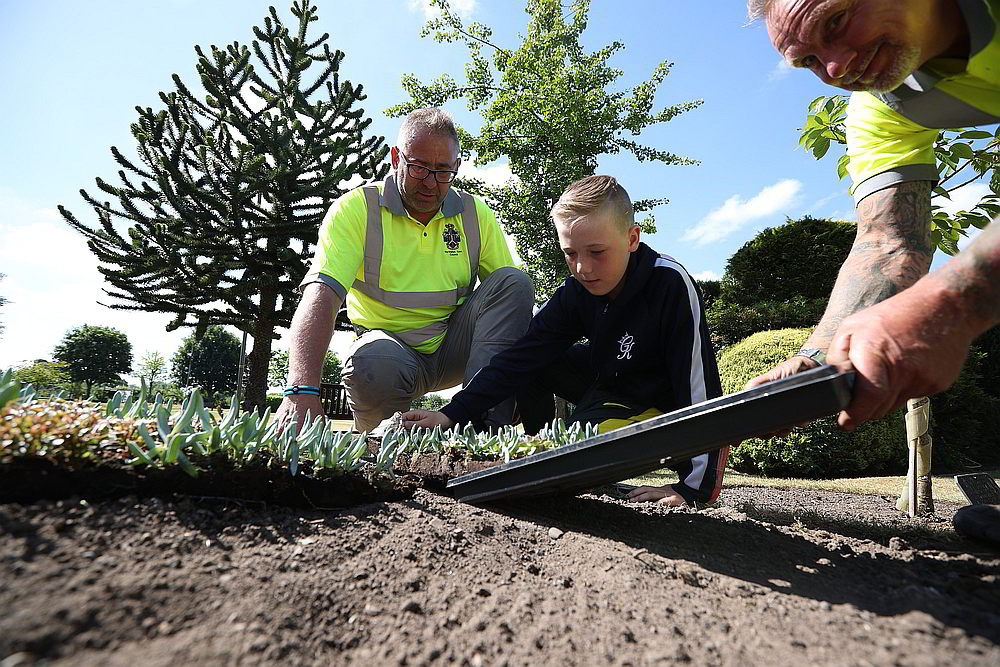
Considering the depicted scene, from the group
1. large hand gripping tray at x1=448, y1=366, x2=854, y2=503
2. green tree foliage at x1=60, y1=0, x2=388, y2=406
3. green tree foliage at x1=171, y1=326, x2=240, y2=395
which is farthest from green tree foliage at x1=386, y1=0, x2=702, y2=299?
green tree foliage at x1=171, y1=326, x2=240, y2=395

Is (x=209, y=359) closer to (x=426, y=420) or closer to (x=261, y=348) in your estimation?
(x=261, y=348)

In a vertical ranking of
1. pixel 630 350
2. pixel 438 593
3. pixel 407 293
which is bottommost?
pixel 438 593

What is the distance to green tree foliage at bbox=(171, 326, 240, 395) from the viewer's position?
39.6m

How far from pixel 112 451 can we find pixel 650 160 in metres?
11.7

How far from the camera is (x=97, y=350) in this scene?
3906 centimetres

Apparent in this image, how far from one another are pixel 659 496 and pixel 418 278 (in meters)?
2.07

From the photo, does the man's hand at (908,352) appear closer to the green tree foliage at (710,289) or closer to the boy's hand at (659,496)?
the boy's hand at (659,496)

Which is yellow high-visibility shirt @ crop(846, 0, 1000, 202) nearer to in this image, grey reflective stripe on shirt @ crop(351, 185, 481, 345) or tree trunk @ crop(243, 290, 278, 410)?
grey reflective stripe on shirt @ crop(351, 185, 481, 345)

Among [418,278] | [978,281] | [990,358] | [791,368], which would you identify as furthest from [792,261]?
[978,281]

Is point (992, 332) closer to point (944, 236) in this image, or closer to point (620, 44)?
point (944, 236)

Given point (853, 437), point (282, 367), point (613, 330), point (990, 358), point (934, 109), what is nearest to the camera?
point (934, 109)

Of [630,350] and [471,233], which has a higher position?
[471,233]

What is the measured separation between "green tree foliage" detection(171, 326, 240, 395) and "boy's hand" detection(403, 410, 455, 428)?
1631 inches

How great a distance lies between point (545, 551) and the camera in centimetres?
141
